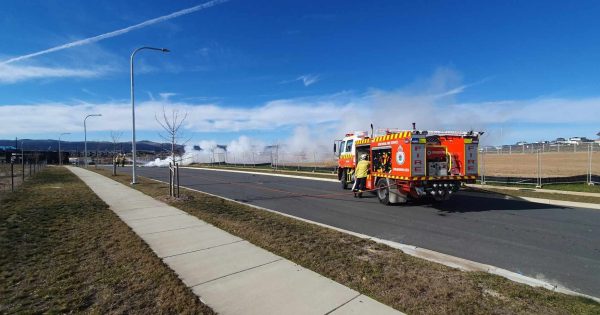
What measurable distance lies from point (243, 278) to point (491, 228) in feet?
21.9

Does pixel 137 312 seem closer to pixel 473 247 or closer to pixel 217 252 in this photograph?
pixel 217 252

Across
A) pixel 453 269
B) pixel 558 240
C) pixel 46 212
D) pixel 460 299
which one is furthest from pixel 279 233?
Answer: pixel 46 212

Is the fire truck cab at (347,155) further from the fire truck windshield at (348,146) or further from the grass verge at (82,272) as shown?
the grass verge at (82,272)

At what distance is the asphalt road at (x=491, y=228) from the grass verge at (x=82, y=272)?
480cm

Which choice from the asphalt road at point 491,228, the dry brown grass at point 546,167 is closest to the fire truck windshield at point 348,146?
the asphalt road at point 491,228

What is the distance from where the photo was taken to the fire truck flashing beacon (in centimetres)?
1116

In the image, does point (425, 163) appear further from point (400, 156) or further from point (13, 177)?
point (13, 177)

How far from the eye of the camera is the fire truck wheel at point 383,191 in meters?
12.6

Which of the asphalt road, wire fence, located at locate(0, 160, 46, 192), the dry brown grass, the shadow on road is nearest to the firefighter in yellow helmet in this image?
the asphalt road

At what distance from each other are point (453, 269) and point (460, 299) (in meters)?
1.21

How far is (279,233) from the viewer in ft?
24.5

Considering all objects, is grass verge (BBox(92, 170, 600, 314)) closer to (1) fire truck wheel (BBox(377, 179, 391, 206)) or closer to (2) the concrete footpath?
(2) the concrete footpath

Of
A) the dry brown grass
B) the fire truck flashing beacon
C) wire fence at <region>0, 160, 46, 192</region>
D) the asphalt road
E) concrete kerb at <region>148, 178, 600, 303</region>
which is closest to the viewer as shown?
concrete kerb at <region>148, 178, 600, 303</region>

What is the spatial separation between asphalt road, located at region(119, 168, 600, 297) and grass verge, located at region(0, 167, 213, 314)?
15.7 ft
